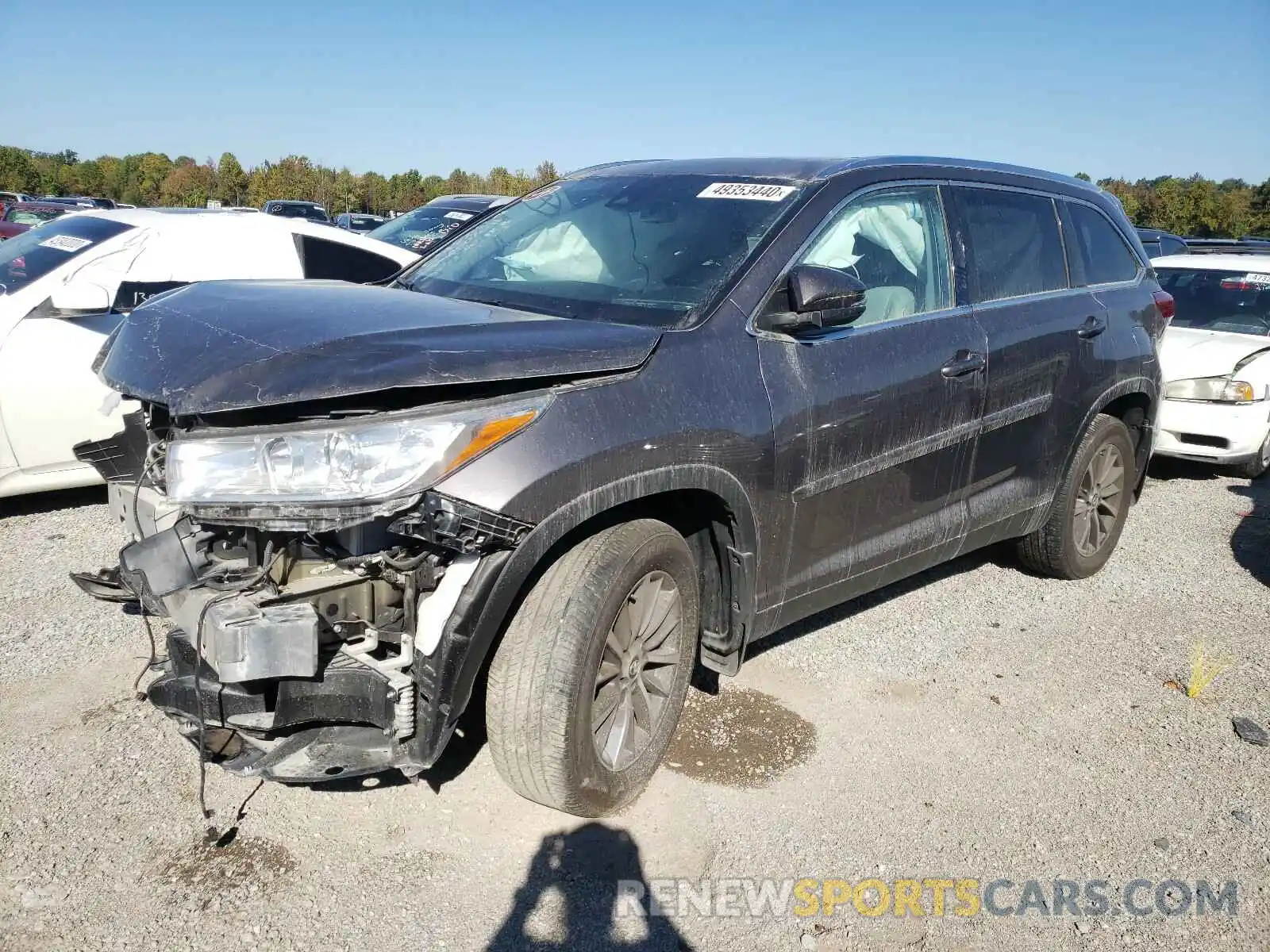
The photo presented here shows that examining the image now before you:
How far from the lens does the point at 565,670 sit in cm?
266

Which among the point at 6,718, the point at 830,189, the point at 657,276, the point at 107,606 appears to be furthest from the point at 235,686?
the point at 830,189

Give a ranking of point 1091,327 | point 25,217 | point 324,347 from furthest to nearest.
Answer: point 25,217 < point 1091,327 < point 324,347

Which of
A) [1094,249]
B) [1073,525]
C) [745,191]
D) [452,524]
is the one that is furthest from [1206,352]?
[452,524]

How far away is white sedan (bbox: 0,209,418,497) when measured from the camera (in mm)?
5188

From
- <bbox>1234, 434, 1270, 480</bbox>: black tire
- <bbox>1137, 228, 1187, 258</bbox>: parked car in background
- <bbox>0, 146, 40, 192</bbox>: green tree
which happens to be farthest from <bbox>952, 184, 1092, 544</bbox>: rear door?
<bbox>0, 146, 40, 192</bbox>: green tree

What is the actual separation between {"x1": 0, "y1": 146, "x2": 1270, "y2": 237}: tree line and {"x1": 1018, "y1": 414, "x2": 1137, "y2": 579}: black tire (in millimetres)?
53887

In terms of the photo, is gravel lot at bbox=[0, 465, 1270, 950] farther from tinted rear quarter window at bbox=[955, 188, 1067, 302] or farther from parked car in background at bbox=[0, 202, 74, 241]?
parked car in background at bbox=[0, 202, 74, 241]

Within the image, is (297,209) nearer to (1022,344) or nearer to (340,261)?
(340,261)

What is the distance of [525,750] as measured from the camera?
2.72 m

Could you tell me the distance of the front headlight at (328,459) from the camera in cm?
236

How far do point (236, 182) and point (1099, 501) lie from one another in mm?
67750

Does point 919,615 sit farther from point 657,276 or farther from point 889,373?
point 657,276

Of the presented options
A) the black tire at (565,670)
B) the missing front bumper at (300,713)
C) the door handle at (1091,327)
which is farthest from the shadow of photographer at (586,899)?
the door handle at (1091,327)

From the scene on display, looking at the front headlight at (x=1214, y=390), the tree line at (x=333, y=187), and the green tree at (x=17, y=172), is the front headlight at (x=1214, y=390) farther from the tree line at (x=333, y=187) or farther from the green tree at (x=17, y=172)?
the green tree at (x=17, y=172)
